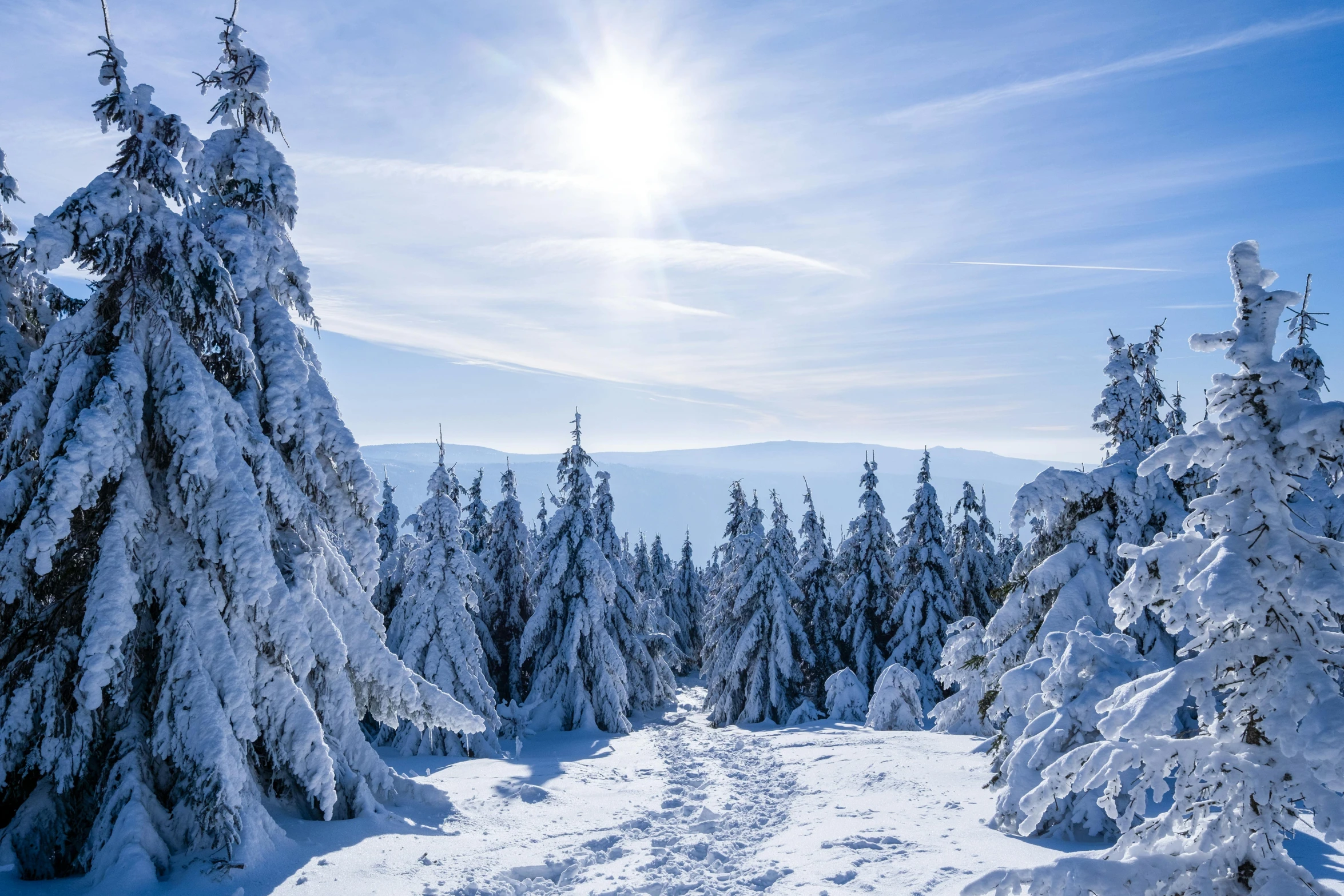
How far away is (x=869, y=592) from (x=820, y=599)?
2.35 m

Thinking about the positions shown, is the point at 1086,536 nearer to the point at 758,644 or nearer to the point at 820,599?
the point at 758,644

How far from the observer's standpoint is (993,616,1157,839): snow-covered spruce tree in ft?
29.8

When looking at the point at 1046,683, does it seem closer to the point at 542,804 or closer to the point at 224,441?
the point at 542,804

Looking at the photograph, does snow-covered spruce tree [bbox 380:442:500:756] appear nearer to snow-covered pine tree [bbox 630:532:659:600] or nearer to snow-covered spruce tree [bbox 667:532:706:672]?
snow-covered pine tree [bbox 630:532:659:600]

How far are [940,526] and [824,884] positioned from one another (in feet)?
78.4

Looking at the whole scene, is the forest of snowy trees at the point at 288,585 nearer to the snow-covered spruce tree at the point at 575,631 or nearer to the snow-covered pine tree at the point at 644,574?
the snow-covered spruce tree at the point at 575,631

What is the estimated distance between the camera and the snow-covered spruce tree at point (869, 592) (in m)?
31.7

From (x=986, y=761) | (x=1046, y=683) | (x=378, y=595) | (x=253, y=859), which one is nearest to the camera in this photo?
(x=253, y=859)

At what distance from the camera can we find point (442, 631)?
20.5 m

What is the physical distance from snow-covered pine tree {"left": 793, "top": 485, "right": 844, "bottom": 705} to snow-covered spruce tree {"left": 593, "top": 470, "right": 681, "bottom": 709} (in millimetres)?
6772

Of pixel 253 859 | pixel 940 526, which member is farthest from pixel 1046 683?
pixel 940 526

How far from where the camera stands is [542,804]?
40.7 feet

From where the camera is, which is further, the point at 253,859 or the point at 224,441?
the point at 224,441

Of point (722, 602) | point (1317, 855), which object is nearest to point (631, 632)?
point (722, 602)
